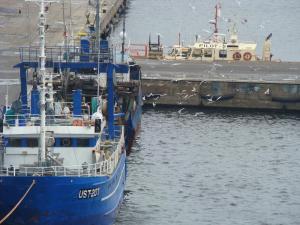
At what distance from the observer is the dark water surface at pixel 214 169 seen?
66.9m

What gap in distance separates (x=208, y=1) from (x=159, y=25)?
93.1 feet

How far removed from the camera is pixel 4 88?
3543 inches

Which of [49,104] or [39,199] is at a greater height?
[49,104]

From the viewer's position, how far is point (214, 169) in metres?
76.6

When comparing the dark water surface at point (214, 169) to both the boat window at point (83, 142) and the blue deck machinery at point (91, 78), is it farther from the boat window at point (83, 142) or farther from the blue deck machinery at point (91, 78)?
the boat window at point (83, 142)

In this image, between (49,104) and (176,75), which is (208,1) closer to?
(176,75)

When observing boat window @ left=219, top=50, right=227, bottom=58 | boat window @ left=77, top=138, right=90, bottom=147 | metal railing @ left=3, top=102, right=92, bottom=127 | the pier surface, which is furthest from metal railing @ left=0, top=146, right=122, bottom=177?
boat window @ left=219, top=50, right=227, bottom=58

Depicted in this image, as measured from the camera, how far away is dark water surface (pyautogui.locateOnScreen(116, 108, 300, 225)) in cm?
6688

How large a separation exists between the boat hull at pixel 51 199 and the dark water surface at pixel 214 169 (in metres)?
5.66

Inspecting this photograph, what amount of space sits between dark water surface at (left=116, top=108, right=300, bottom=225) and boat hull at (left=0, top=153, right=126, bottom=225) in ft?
18.6

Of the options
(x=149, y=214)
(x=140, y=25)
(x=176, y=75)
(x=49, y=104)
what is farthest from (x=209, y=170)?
(x=140, y=25)

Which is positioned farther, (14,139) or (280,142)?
(280,142)

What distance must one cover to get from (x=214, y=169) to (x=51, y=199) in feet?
66.1

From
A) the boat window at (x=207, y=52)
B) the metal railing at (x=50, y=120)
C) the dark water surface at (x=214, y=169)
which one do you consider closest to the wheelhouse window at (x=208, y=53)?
the boat window at (x=207, y=52)
